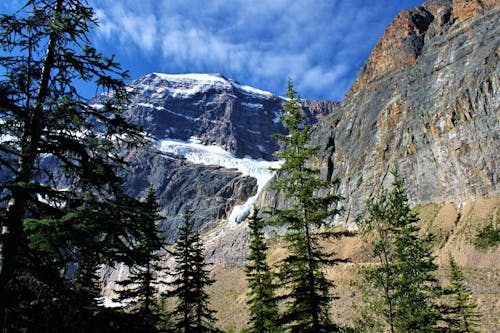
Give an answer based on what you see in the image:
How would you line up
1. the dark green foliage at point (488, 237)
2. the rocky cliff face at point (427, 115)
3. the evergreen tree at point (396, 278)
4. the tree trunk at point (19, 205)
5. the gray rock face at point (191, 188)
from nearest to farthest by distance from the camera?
the tree trunk at point (19, 205) < the evergreen tree at point (396, 278) < the dark green foliage at point (488, 237) < the rocky cliff face at point (427, 115) < the gray rock face at point (191, 188)

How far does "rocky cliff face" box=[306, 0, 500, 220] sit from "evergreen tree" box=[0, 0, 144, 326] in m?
39.0

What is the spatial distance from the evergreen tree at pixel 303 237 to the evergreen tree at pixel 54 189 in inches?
299

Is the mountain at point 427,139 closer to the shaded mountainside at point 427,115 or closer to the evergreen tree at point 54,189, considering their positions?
the shaded mountainside at point 427,115

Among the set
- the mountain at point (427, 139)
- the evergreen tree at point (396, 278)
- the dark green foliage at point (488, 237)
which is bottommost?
the evergreen tree at point (396, 278)

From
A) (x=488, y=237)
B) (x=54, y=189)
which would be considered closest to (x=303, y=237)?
(x=54, y=189)

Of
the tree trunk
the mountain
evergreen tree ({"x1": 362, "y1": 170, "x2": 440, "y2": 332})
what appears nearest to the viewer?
the tree trunk

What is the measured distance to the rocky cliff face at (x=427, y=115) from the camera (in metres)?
60.9

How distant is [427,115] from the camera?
237ft

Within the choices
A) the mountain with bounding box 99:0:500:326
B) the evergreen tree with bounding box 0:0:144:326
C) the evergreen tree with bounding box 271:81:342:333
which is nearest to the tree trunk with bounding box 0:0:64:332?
the evergreen tree with bounding box 0:0:144:326

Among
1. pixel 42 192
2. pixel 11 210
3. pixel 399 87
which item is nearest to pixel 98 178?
pixel 42 192

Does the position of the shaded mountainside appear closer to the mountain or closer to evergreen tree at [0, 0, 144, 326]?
the mountain

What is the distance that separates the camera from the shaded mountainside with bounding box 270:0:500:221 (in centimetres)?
6094

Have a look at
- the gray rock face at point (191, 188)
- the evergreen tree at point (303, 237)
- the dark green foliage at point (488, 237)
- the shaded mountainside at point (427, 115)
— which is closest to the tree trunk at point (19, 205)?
the evergreen tree at point (303, 237)

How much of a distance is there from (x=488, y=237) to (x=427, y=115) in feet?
106
